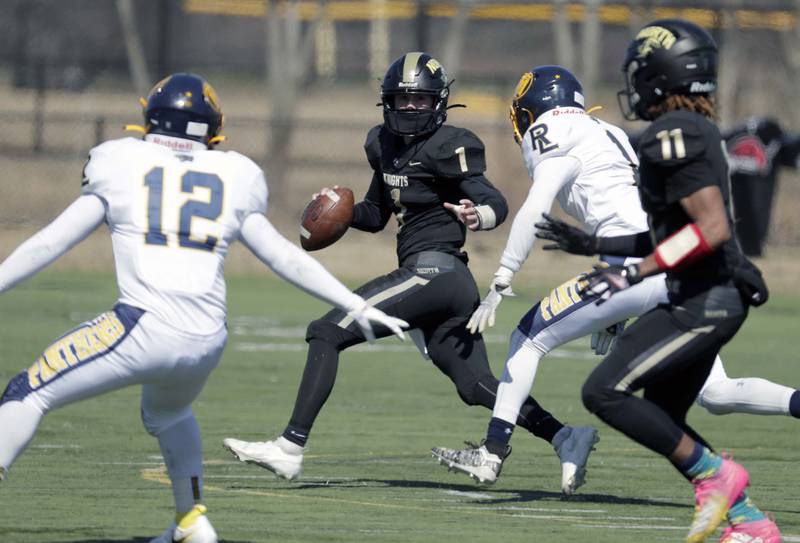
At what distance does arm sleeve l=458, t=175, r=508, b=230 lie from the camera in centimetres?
816

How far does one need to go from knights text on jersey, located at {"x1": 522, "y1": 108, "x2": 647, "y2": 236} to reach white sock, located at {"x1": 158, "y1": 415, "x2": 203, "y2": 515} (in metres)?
2.51

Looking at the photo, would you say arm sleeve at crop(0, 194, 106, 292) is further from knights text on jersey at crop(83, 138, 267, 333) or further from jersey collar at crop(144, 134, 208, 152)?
jersey collar at crop(144, 134, 208, 152)

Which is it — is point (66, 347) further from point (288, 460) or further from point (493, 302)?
point (493, 302)

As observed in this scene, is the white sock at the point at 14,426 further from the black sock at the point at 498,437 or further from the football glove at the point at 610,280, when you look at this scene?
the black sock at the point at 498,437

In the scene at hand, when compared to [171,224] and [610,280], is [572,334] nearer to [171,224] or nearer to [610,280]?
[610,280]

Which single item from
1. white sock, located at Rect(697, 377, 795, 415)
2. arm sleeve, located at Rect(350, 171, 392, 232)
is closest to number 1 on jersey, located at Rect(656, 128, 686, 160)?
white sock, located at Rect(697, 377, 795, 415)

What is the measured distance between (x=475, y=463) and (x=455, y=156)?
5.48ft

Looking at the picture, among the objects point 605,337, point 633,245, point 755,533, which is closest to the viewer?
point 755,533

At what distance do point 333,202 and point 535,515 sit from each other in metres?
2.33

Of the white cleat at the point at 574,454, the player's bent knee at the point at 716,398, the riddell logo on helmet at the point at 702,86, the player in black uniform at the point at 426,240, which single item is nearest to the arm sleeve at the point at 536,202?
the player in black uniform at the point at 426,240

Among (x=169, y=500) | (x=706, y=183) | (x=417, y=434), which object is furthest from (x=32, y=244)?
(x=417, y=434)

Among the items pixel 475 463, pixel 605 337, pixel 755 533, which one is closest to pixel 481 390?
pixel 475 463

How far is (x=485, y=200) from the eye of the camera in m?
8.32

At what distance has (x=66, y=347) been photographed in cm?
590
